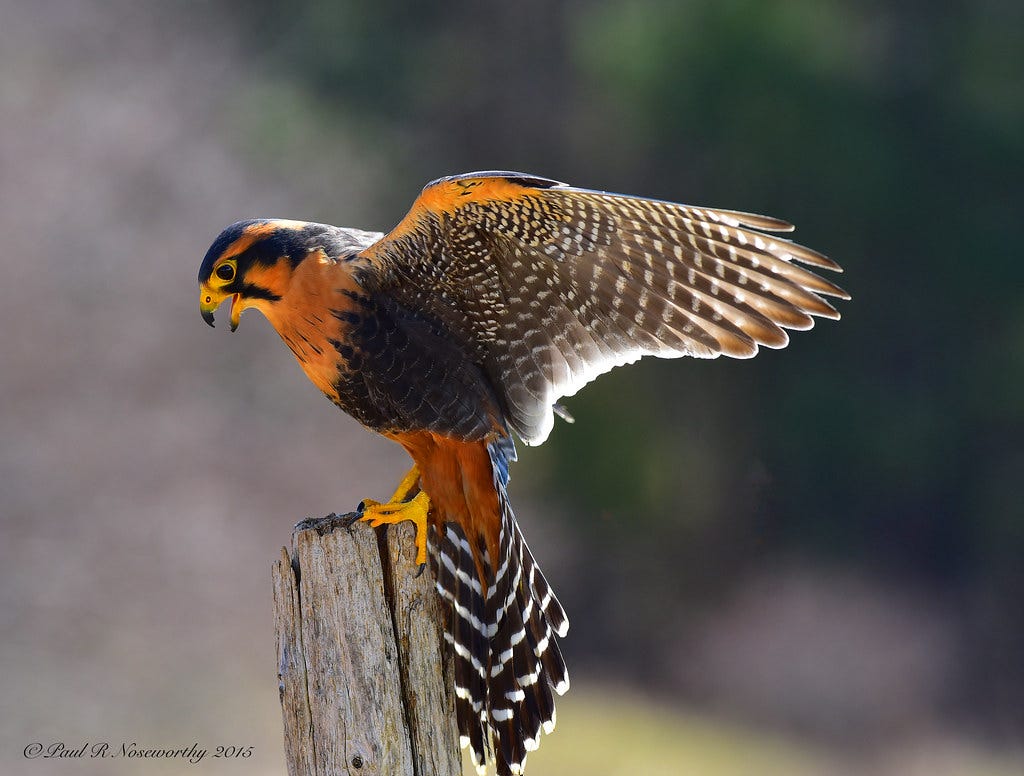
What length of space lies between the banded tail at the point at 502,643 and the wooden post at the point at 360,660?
→ 50mm

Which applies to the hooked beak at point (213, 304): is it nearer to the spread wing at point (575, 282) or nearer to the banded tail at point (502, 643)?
the spread wing at point (575, 282)

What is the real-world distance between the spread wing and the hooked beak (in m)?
0.35

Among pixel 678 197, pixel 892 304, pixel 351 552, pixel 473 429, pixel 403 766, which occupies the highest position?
pixel 678 197

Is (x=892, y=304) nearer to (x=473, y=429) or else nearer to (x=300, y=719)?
(x=473, y=429)

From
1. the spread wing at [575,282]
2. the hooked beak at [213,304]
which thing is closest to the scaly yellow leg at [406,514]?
the spread wing at [575,282]

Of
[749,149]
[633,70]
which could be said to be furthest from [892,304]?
[633,70]

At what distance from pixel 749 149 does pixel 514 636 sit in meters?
6.50

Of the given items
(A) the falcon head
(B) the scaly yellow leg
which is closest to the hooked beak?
(A) the falcon head

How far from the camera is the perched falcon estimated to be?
273 cm

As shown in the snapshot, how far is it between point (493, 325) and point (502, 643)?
846 millimetres

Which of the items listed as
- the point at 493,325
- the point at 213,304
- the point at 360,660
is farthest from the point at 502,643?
the point at 213,304

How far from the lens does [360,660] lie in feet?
8.36

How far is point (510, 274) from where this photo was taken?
2893mm

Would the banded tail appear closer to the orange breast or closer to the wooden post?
the wooden post
